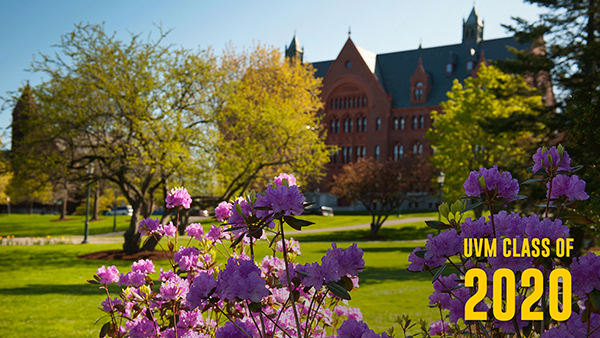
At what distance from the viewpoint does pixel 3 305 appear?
31.1 ft

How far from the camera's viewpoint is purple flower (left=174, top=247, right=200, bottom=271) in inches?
116

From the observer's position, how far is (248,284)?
70.6 inches

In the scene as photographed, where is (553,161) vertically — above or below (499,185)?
above

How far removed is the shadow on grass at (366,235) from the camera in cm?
3059

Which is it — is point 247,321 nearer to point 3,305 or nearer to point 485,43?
point 3,305

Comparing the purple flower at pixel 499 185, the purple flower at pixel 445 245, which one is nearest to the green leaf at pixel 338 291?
the purple flower at pixel 445 245

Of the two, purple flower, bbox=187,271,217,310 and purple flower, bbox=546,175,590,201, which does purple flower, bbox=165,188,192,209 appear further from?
purple flower, bbox=546,175,590,201

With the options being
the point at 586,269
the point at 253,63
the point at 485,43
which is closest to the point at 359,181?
the point at 253,63

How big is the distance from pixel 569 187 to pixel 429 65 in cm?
5957

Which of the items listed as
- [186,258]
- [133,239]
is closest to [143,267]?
[186,258]

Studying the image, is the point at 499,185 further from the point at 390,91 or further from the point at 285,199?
the point at 390,91

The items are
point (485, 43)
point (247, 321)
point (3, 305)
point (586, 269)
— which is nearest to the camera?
point (586, 269)

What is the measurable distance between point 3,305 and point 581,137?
35.3 ft

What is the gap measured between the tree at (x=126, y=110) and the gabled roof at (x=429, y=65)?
43.7 metres
